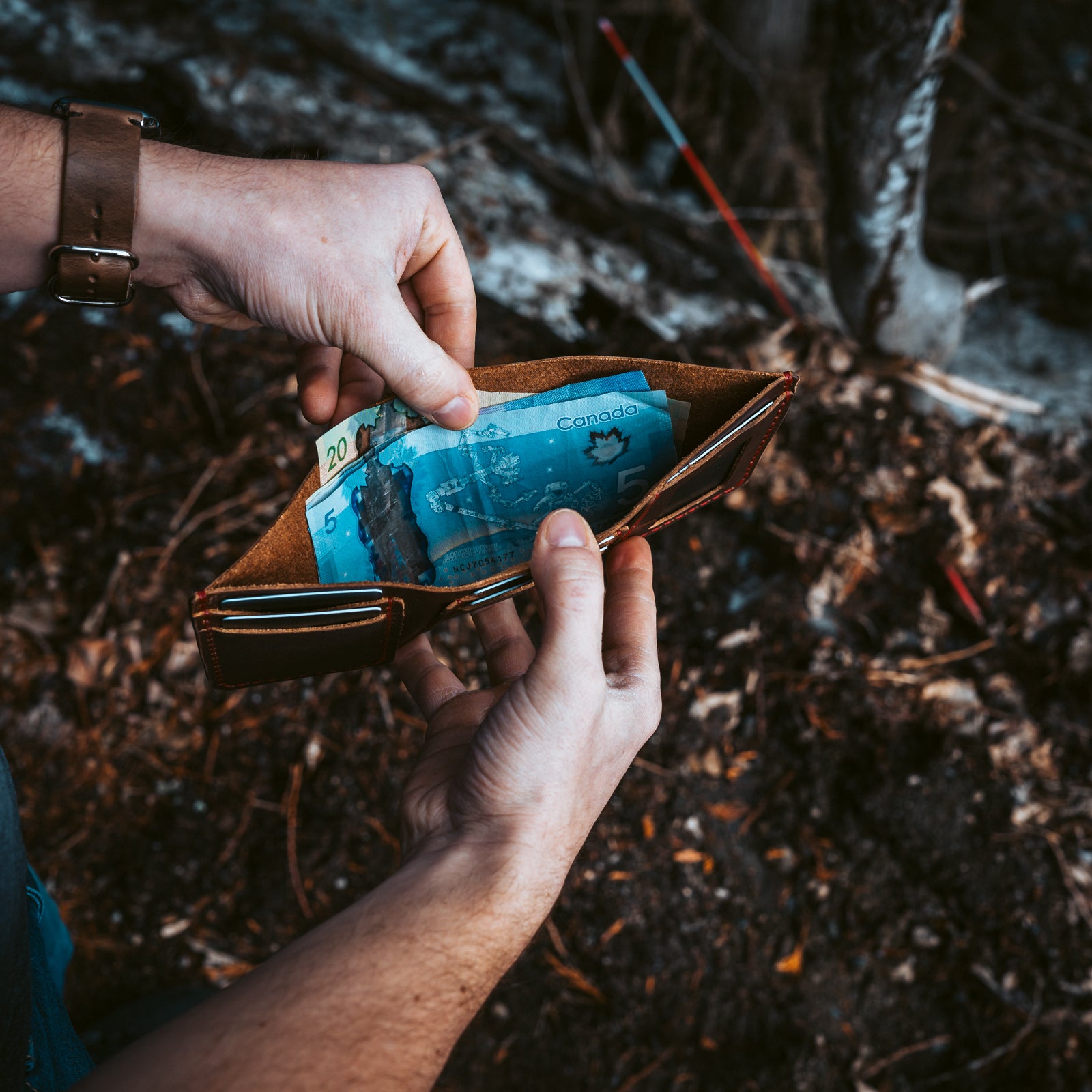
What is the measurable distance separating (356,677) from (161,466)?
911 millimetres

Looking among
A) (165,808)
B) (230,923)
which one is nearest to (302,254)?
(165,808)

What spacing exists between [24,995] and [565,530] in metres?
1.00

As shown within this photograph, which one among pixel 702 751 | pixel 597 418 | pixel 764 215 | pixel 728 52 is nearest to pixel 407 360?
pixel 597 418

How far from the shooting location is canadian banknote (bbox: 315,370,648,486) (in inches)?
56.4

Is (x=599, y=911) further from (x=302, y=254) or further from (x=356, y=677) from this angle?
(x=302, y=254)

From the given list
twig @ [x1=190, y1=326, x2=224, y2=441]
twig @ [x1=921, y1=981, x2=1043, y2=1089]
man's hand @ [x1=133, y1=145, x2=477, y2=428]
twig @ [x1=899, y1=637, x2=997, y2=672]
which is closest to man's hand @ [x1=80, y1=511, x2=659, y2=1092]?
man's hand @ [x1=133, y1=145, x2=477, y2=428]

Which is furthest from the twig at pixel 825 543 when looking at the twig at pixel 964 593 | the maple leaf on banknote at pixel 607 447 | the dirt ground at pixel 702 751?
the maple leaf on banknote at pixel 607 447

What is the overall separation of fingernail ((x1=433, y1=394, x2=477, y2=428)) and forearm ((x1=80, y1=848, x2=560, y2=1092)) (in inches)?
30.2

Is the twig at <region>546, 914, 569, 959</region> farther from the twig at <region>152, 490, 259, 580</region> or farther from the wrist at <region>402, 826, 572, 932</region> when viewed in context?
the twig at <region>152, 490, 259, 580</region>

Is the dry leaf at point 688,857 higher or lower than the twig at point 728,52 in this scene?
lower

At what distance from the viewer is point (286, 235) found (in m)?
1.31

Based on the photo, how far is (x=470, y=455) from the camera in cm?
154

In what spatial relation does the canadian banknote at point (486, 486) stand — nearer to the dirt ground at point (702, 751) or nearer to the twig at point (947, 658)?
the dirt ground at point (702, 751)

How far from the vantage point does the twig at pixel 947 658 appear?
2045 millimetres
